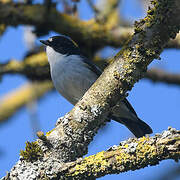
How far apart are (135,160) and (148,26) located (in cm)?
112

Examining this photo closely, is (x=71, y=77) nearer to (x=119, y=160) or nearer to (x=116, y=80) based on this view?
(x=116, y=80)

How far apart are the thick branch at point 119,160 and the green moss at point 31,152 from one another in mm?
75

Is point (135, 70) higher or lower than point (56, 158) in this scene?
higher

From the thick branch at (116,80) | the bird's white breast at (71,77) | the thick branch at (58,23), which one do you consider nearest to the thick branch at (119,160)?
the thick branch at (116,80)

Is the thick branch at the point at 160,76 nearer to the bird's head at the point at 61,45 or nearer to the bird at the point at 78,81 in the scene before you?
the bird at the point at 78,81

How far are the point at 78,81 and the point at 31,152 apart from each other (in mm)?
2500

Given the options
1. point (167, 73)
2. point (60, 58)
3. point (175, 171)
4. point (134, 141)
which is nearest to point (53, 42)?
point (60, 58)

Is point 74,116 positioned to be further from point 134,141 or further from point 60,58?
point 60,58

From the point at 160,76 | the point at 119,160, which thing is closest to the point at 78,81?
the point at 160,76

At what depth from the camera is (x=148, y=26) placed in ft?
9.98

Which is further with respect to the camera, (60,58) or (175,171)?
(60,58)

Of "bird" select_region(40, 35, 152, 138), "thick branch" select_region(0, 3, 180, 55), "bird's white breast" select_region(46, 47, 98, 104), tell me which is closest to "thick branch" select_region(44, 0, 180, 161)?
"bird" select_region(40, 35, 152, 138)

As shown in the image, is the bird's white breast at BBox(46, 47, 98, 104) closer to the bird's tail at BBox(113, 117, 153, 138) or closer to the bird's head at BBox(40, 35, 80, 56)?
the bird's head at BBox(40, 35, 80, 56)

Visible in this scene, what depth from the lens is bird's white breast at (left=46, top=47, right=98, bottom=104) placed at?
547cm
